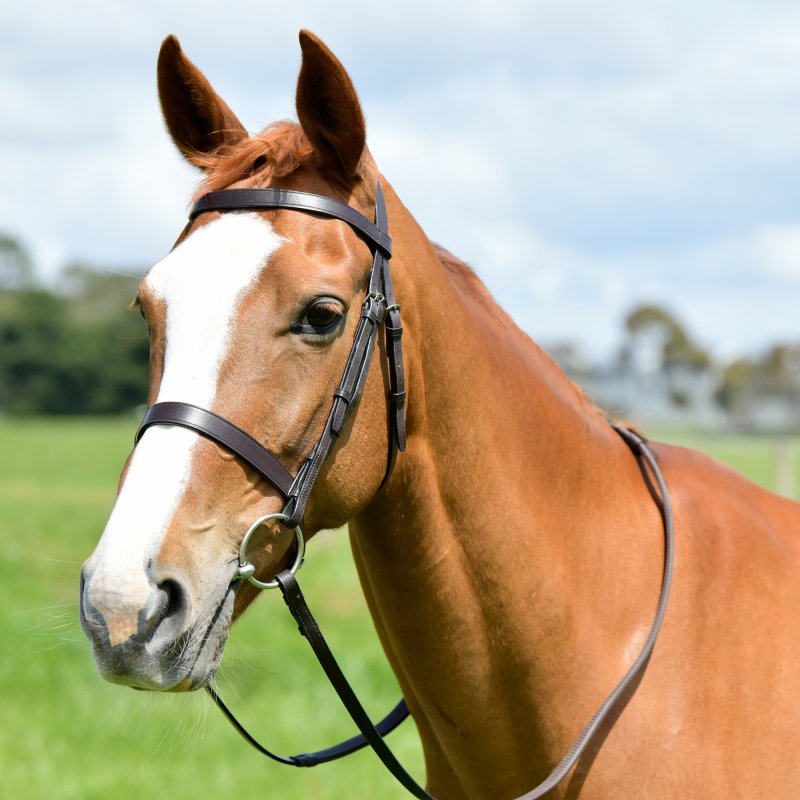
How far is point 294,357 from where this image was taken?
7.91 ft

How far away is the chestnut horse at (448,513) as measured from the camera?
2.32 meters

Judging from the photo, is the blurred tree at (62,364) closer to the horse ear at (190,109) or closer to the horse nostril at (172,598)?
the horse ear at (190,109)

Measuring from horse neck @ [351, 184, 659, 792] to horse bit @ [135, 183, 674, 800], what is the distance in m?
0.09

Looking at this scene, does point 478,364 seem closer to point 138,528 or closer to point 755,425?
point 138,528

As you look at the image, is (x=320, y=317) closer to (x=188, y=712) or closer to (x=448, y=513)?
(x=448, y=513)

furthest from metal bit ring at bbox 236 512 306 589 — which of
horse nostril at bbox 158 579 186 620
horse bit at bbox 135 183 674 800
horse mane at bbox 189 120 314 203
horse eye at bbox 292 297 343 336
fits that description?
horse mane at bbox 189 120 314 203

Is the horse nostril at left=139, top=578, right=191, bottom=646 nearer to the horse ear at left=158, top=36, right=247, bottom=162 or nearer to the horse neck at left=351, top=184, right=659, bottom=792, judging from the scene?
the horse neck at left=351, top=184, right=659, bottom=792

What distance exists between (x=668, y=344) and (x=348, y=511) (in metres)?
78.1

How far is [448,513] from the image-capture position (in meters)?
2.79

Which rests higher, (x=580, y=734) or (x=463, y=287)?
(x=463, y=287)

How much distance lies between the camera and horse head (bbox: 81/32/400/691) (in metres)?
2.12

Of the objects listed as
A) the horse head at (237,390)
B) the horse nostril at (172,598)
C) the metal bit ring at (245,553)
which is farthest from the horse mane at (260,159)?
the horse nostril at (172,598)

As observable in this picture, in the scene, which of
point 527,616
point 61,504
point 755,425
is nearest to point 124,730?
point 527,616

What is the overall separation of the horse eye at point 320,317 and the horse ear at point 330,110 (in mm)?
462
